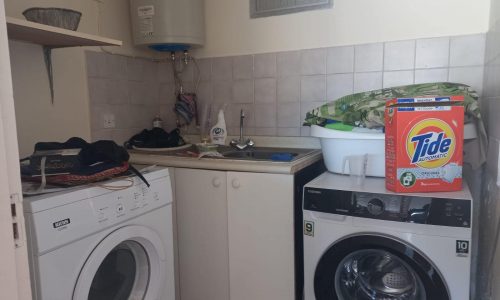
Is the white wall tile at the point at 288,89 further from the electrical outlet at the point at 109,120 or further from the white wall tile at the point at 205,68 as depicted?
the electrical outlet at the point at 109,120

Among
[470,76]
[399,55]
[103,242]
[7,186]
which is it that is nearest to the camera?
[7,186]

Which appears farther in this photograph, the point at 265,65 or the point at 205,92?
the point at 205,92

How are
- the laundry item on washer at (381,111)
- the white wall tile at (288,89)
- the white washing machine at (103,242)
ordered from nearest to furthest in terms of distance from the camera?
the white washing machine at (103,242)
the laundry item on washer at (381,111)
the white wall tile at (288,89)

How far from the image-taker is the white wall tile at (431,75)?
1.75 metres

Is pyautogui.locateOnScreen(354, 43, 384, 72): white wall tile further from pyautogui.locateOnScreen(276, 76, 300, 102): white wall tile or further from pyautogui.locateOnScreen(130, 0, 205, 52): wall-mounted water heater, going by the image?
pyautogui.locateOnScreen(130, 0, 205, 52): wall-mounted water heater

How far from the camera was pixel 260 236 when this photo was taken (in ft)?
5.25

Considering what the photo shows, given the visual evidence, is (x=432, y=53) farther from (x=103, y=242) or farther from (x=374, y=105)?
(x=103, y=242)

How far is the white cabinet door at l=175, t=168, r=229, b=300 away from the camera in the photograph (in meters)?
1.68

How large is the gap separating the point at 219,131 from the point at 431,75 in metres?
1.17

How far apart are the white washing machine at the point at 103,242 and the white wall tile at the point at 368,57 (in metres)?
1.17

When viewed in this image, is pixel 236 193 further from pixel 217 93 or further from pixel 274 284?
pixel 217 93

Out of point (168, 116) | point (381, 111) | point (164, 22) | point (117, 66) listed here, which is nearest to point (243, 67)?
point (164, 22)

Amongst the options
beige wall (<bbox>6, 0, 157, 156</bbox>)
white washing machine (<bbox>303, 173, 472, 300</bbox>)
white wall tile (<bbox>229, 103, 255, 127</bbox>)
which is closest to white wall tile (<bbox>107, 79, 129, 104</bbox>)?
beige wall (<bbox>6, 0, 157, 156</bbox>)

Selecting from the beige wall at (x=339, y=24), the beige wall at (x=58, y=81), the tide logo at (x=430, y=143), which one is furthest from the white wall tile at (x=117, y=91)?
the tide logo at (x=430, y=143)
